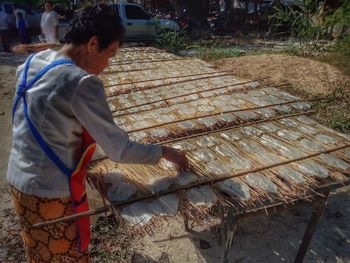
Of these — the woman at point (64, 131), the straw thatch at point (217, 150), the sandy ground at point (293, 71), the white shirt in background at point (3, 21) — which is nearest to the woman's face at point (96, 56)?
the woman at point (64, 131)

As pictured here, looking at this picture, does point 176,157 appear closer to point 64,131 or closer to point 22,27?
point 64,131

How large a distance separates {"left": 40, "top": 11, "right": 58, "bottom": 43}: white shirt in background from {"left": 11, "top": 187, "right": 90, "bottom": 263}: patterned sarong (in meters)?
7.88

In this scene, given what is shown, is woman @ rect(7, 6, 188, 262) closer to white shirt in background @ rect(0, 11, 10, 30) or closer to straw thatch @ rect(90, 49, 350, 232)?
straw thatch @ rect(90, 49, 350, 232)

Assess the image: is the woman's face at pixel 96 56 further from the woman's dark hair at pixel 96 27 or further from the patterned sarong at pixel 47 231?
the patterned sarong at pixel 47 231

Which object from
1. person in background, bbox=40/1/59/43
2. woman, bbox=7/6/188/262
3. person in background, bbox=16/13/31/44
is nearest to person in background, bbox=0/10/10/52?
person in background, bbox=16/13/31/44

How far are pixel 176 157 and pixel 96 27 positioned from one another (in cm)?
75

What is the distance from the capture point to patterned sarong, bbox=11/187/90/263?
1546 millimetres

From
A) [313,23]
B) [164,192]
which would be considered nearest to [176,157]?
[164,192]

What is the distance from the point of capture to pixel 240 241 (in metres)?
2.90

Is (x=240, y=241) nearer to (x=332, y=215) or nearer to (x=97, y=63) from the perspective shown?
(x=332, y=215)

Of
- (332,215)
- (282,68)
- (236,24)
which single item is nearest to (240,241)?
(332,215)

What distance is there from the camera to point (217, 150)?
2160 millimetres

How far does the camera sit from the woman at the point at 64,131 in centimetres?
134

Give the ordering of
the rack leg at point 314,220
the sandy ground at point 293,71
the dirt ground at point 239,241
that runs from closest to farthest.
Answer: the rack leg at point 314,220
the dirt ground at point 239,241
the sandy ground at point 293,71
